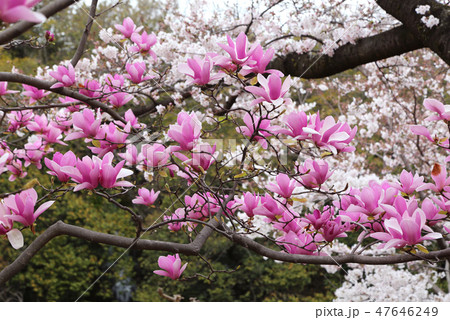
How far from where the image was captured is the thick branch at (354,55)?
247 centimetres

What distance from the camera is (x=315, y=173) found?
1296mm

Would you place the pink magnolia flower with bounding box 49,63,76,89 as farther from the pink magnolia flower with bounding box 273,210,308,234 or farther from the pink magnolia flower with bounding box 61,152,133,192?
the pink magnolia flower with bounding box 273,210,308,234

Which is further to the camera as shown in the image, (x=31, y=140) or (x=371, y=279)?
(x=371, y=279)

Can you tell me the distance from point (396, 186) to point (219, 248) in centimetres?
714

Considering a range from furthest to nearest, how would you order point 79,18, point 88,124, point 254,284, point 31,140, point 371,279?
point 79,18 < point 254,284 < point 371,279 < point 31,140 < point 88,124

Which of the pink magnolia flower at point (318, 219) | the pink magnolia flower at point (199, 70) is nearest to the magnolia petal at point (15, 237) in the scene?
the pink magnolia flower at point (199, 70)

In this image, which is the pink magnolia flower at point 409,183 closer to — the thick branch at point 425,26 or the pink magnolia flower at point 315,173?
the pink magnolia flower at point 315,173

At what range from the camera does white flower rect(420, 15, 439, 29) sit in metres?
2.14

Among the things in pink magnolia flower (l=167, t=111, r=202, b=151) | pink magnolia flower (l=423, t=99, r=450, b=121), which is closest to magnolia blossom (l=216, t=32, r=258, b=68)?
pink magnolia flower (l=167, t=111, r=202, b=151)

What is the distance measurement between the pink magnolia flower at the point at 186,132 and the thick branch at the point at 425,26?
153 cm

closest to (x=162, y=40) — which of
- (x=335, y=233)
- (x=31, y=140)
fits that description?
(x=31, y=140)

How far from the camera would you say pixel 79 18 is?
11094mm

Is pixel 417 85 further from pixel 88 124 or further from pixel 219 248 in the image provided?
pixel 219 248

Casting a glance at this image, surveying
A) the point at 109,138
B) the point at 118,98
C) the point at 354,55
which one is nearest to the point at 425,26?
the point at 354,55
